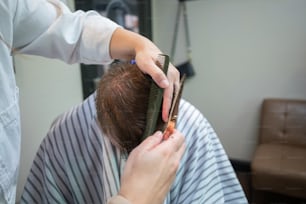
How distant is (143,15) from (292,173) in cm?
131

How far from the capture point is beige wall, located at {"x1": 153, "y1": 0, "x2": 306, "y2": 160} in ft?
6.64

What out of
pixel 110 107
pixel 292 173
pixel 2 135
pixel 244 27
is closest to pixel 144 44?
pixel 110 107

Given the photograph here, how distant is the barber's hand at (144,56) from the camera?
561mm

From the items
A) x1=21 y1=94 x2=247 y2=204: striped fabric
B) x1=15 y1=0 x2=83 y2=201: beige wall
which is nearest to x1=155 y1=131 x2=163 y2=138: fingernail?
x1=21 y1=94 x2=247 y2=204: striped fabric

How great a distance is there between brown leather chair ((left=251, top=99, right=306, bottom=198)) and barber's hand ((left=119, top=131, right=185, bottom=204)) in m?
1.44

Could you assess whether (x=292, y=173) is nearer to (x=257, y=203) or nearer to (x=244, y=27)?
(x=257, y=203)

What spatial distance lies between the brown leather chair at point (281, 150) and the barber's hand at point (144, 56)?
139cm

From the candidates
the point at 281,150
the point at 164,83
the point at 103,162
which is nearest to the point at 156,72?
the point at 164,83

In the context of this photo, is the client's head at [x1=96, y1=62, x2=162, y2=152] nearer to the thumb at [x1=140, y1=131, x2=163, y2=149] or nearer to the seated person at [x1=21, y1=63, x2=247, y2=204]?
the seated person at [x1=21, y1=63, x2=247, y2=204]

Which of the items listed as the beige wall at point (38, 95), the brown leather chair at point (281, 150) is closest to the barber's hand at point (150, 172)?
the beige wall at point (38, 95)

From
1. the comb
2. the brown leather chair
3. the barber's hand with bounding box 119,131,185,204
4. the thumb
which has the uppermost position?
the comb

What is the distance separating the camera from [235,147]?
236 cm

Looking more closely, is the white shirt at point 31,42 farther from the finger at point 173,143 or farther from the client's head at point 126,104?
the finger at point 173,143

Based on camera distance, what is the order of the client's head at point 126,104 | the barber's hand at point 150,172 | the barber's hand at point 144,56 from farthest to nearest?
the client's head at point 126,104, the barber's hand at point 144,56, the barber's hand at point 150,172
